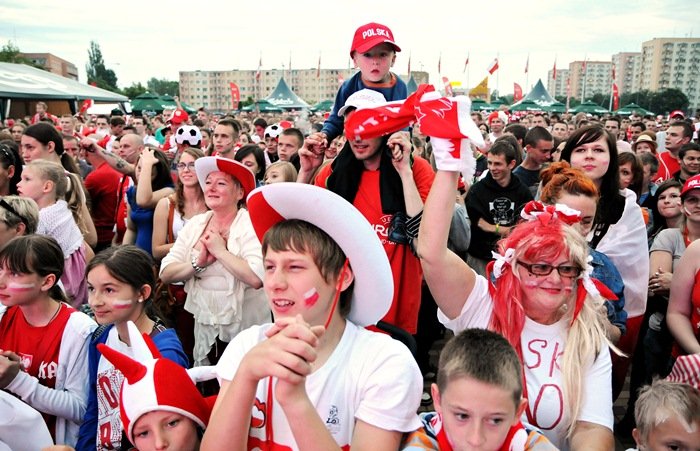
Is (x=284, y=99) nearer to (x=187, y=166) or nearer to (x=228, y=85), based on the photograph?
(x=187, y=166)

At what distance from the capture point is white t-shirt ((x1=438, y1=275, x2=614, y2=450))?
191 centimetres

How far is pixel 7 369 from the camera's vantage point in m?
2.24

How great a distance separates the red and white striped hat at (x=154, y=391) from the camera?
1.71m

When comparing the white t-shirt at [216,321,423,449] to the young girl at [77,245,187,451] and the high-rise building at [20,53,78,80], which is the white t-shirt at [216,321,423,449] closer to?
the young girl at [77,245,187,451]

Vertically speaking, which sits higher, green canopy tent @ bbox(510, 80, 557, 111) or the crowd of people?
green canopy tent @ bbox(510, 80, 557, 111)

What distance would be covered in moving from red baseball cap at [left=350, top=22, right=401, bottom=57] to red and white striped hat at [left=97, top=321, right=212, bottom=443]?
2.55 m

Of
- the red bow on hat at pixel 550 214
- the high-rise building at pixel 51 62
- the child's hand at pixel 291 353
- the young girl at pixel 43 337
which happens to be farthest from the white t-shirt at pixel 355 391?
the high-rise building at pixel 51 62

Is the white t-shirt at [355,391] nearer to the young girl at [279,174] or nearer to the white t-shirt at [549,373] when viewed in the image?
the white t-shirt at [549,373]

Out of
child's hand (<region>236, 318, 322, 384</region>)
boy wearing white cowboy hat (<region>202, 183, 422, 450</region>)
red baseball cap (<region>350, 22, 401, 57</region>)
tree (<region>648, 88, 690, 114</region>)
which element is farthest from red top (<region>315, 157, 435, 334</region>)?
tree (<region>648, 88, 690, 114</region>)

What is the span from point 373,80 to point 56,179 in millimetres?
2464

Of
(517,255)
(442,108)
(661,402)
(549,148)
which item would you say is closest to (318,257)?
(442,108)

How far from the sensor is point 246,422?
4.59 feet

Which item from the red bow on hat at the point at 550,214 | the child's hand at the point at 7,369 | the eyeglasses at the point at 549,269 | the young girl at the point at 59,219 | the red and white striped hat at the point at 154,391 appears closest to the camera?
the red and white striped hat at the point at 154,391

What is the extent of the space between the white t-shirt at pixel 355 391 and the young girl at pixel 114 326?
79cm
